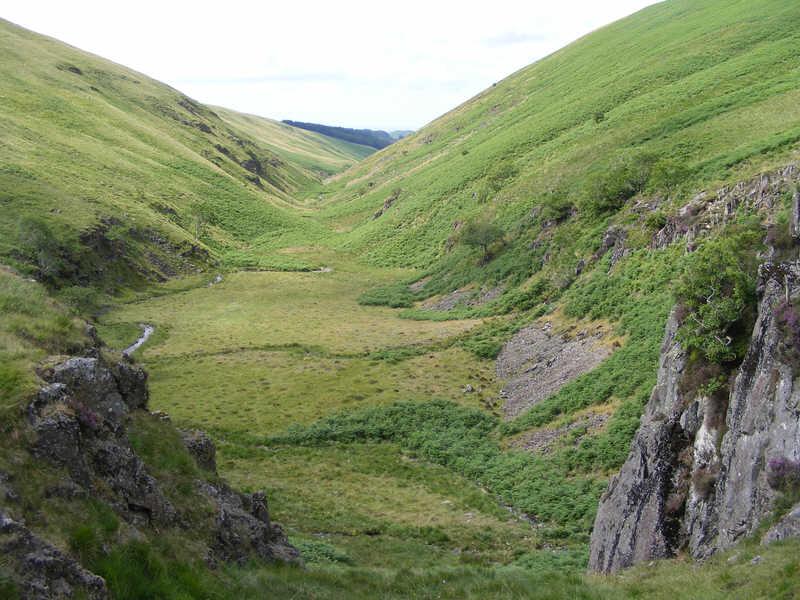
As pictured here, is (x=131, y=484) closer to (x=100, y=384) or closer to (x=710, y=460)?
(x=100, y=384)

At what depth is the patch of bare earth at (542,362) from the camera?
33.8m

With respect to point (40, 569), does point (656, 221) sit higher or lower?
higher

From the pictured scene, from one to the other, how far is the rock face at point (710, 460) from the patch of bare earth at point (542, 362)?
15004 millimetres

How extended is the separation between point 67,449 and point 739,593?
1422 cm

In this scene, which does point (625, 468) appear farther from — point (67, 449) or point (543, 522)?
point (67, 449)

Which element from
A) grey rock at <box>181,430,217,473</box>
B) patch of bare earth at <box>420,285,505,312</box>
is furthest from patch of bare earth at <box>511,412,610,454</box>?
patch of bare earth at <box>420,285,505,312</box>

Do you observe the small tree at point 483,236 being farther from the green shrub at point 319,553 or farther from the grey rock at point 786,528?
the grey rock at point 786,528

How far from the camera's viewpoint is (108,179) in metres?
103

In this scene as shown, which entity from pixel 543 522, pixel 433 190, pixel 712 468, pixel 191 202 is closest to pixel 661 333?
pixel 543 522

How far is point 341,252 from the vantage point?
113 metres

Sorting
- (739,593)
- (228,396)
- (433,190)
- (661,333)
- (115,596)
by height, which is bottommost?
(228,396)

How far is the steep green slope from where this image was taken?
74938 millimetres

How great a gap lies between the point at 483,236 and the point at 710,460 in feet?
176

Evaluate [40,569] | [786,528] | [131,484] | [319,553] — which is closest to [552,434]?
[319,553]
